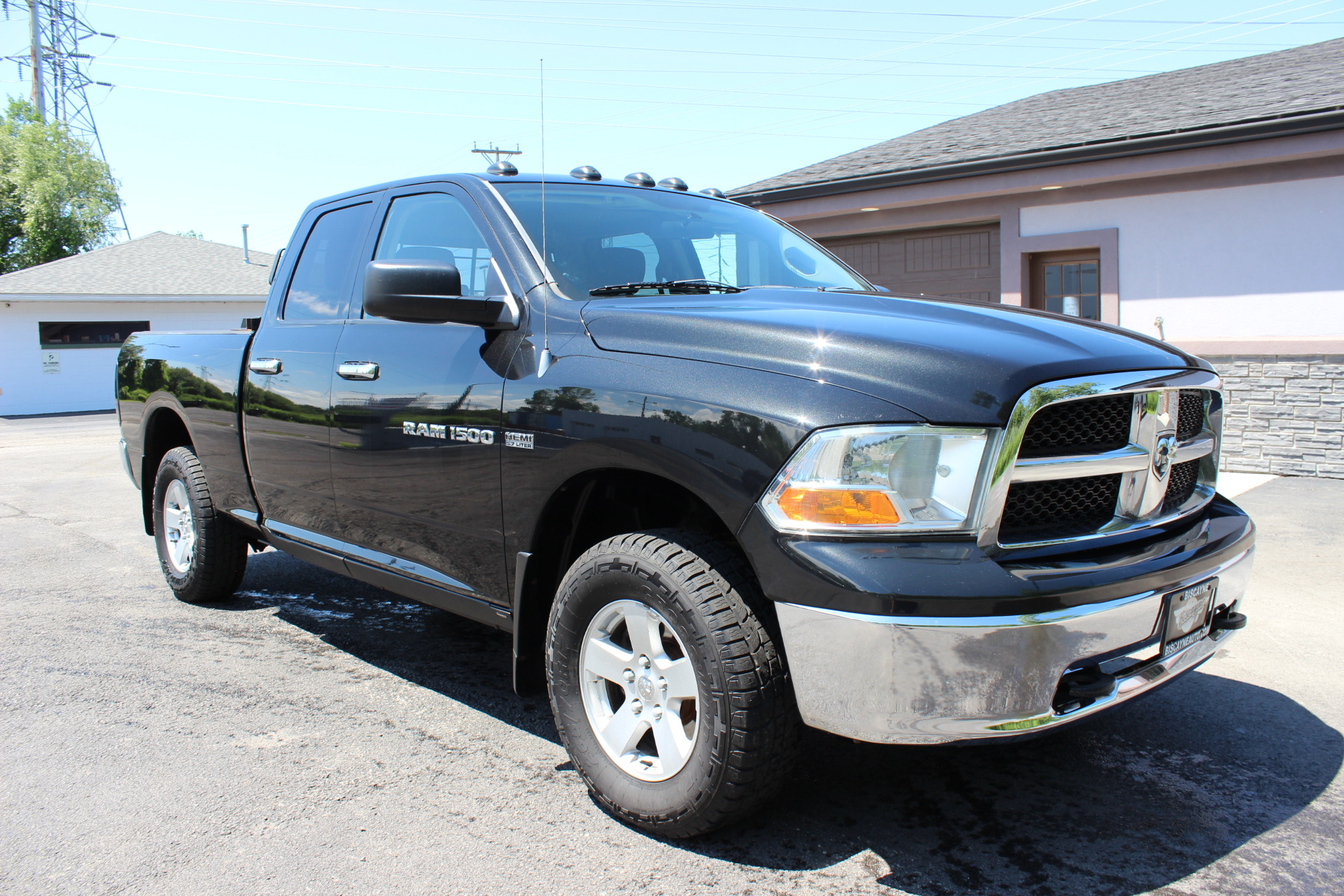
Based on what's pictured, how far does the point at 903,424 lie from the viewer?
233 cm

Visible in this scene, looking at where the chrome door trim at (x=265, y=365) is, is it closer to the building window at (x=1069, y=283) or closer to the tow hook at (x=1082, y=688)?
the tow hook at (x=1082, y=688)

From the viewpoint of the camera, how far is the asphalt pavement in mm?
2615

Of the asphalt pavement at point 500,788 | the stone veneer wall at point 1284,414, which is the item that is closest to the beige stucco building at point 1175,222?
the stone veneer wall at point 1284,414

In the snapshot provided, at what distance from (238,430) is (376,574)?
133 centimetres

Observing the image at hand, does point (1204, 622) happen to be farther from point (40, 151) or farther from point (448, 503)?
point (40, 151)

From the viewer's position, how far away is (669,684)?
107 inches

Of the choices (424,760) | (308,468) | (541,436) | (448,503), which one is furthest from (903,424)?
(308,468)

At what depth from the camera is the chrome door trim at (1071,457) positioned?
230 cm

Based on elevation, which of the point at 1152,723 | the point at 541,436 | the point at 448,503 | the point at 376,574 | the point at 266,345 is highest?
the point at 266,345

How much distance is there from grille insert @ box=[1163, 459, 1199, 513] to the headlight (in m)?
0.84

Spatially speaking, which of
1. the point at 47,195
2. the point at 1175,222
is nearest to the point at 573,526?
the point at 1175,222

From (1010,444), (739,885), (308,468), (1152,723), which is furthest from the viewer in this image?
(308,468)

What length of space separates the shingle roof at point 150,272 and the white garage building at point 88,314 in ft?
0.15

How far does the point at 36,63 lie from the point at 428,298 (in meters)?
50.9
